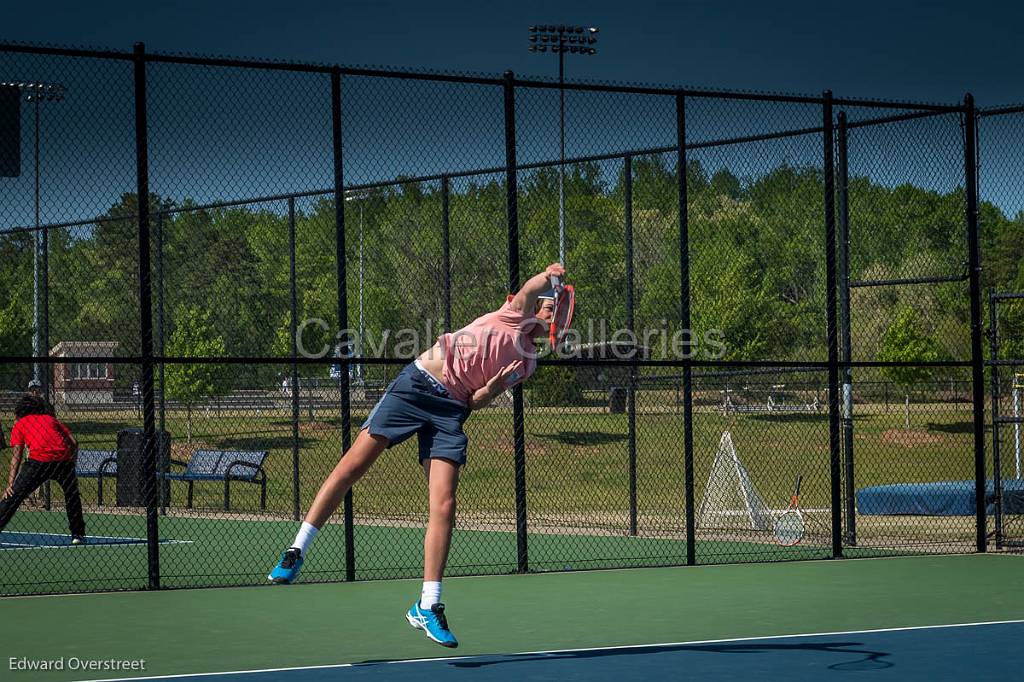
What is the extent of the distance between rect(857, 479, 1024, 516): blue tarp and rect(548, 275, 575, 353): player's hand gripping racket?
878cm

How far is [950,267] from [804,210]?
19.6 feet

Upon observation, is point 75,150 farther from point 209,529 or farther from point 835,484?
point 835,484

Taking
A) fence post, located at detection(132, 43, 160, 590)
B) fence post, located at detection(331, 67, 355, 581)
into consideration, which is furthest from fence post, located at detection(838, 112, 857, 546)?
fence post, located at detection(132, 43, 160, 590)

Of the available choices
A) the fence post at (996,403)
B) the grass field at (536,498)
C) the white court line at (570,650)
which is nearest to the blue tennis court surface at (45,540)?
the grass field at (536,498)

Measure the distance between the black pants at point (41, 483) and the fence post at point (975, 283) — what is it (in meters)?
7.85

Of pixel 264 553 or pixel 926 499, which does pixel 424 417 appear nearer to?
pixel 264 553

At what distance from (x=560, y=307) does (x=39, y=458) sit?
749 centimetres

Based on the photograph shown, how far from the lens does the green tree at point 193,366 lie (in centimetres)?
2311

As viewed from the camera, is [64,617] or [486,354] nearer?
[486,354]

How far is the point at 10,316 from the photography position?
839 inches

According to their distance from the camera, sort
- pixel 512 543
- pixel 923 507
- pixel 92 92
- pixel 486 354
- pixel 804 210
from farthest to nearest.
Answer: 1. pixel 804 210
2. pixel 923 507
3. pixel 512 543
4. pixel 92 92
5. pixel 486 354

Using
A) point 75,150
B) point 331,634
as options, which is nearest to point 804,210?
point 75,150

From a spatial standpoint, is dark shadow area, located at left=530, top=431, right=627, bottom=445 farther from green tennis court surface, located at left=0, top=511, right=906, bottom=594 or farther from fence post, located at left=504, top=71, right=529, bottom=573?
fence post, located at left=504, top=71, right=529, bottom=573

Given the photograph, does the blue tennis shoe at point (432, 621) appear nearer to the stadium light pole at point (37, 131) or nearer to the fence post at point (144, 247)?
the fence post at point (144, 247)
